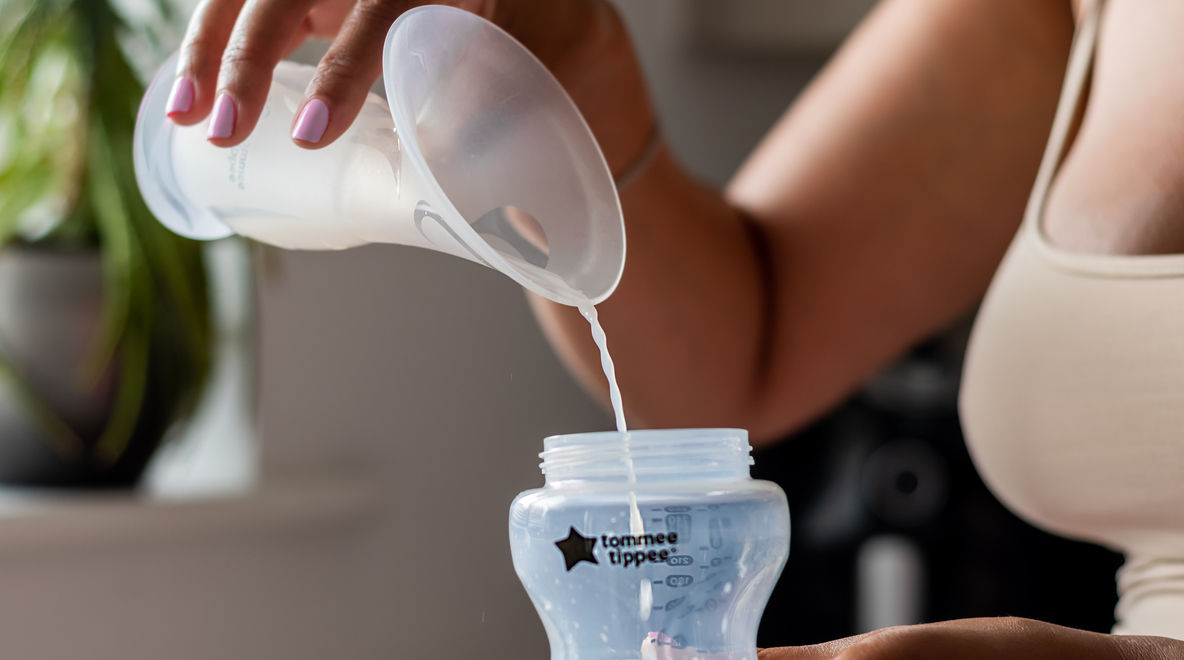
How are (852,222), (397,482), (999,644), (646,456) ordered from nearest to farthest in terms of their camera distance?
(999,644), (646,456), (852,222), (397,482)

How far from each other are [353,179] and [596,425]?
1.56m

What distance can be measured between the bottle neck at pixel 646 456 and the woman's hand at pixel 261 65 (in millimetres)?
181

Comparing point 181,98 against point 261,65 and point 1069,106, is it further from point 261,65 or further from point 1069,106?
point 1069,106

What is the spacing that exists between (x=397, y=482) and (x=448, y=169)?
1.22 m

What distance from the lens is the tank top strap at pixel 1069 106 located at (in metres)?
0.72

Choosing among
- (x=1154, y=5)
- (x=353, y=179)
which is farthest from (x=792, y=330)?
(x=353, y=179)

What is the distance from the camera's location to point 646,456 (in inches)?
20.2

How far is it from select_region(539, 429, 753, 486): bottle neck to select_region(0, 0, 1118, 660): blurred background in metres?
0.90

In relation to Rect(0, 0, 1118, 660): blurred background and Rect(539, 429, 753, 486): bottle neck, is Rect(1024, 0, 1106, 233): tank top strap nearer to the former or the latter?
Rect(539, 429, 753, 486): bottle neck

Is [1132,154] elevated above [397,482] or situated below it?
above

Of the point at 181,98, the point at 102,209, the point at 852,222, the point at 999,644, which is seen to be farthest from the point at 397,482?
the point at 999,644

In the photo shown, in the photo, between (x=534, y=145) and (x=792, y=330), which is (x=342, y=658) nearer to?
(x=792, y=330)

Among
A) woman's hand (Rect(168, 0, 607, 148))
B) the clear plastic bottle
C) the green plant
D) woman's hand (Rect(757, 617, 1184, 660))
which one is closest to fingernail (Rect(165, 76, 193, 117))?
woman's hand (Rect(168, 0, 607, 148))

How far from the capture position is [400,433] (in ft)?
5.61
